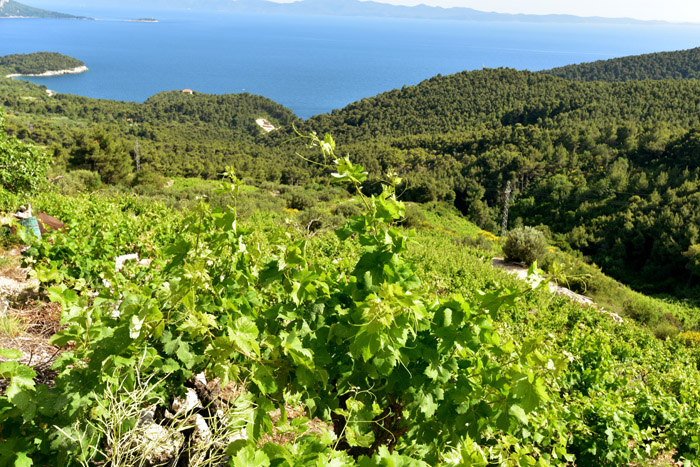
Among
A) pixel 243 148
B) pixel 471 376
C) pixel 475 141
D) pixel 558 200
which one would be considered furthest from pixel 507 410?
pixel 243 148

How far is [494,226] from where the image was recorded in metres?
33.4

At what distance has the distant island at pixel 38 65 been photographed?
4690 inches

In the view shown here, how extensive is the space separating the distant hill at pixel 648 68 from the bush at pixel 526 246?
82.7 meters

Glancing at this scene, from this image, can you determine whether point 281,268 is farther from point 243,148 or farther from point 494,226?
point 243,148

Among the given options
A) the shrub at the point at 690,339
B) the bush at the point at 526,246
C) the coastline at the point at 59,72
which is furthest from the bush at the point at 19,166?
the coastline at the point at 59,72

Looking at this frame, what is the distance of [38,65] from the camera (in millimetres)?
126188

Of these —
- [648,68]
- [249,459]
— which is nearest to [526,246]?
[249,459]


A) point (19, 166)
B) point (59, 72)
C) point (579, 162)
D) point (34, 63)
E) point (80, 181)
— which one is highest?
point (19, 166)

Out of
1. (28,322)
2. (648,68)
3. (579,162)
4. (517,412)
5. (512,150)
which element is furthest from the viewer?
(648,68)

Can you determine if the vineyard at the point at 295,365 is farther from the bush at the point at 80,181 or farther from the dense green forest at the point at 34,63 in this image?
the dense green forest at the point at 34,63

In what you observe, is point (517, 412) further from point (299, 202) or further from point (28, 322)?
point (299, 202)

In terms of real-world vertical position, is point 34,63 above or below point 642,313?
above

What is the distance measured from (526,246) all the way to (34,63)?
15996 centimetres

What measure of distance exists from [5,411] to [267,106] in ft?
364
